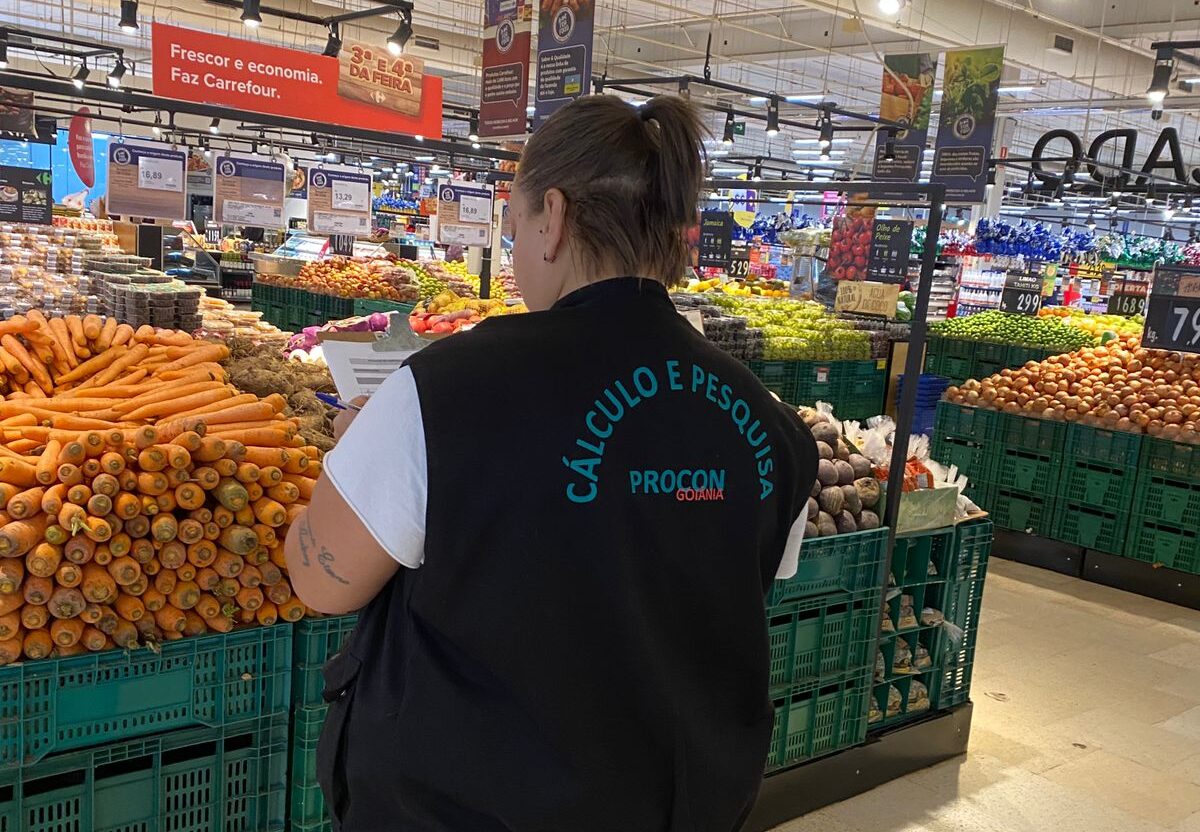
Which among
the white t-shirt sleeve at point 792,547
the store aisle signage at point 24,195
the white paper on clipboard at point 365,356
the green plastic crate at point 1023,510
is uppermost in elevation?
the store aisle signage at point 24,195

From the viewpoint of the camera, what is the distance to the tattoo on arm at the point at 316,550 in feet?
4.44

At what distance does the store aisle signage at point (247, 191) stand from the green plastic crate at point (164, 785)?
5747 mm

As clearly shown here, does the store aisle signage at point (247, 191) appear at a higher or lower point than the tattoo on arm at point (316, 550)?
higher

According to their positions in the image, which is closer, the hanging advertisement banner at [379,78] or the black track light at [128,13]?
the hanging advertisement banner at [379,78]

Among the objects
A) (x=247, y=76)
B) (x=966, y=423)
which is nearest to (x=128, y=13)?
(x=247, y=76)

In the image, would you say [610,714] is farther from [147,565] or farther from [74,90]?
[74,90]

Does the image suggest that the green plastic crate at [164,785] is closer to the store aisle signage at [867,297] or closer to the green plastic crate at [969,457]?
the green plastic crate at [969,457]

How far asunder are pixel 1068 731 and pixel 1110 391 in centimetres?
324

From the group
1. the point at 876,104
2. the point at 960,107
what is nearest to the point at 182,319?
the point at 960,107

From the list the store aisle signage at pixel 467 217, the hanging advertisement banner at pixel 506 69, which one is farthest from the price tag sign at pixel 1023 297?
the hanging advertisement banner at pixel 506 69

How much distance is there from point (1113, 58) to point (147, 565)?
57.0 ft

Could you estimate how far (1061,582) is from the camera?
6805 millimetres

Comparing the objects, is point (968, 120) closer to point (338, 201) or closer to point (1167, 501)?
point (1167, 501)

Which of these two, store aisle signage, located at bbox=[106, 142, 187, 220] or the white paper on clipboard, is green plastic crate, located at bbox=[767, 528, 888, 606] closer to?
the white paper on clipboard
